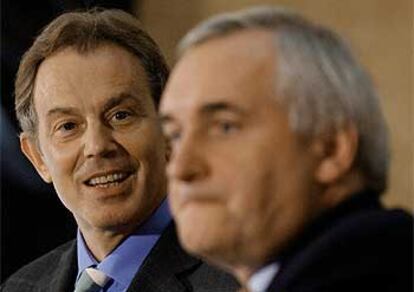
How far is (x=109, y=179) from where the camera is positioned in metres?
2.43

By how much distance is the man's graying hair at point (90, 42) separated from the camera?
2551mm

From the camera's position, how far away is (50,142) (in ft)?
8.34

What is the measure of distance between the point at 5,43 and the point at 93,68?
1.67 meters

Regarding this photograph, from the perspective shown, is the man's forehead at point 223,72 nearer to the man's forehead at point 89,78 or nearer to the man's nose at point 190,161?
the man's nose at point 190,161

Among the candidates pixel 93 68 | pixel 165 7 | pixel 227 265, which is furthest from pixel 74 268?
pixel 165 7

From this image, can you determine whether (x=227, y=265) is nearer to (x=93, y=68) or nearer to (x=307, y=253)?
(x=307, y=253)

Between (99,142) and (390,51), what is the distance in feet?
6.00

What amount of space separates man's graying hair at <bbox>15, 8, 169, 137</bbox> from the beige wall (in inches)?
53.2

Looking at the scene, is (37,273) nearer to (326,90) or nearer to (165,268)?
(165,268)

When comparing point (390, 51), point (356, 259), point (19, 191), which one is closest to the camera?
→ point (356, 259)

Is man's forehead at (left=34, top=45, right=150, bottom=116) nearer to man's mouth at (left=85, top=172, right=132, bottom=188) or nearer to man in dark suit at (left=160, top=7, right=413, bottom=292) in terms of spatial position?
man's mouth at (left=85, top=172, right=132, bottom=188)

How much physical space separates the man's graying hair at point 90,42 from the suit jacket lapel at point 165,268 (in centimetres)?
32

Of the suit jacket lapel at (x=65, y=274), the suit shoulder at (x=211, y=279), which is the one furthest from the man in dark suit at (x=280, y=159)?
the suit jacket lapel at (x=65, y=274)

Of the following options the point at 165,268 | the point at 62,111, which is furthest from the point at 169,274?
the point at 62,111
